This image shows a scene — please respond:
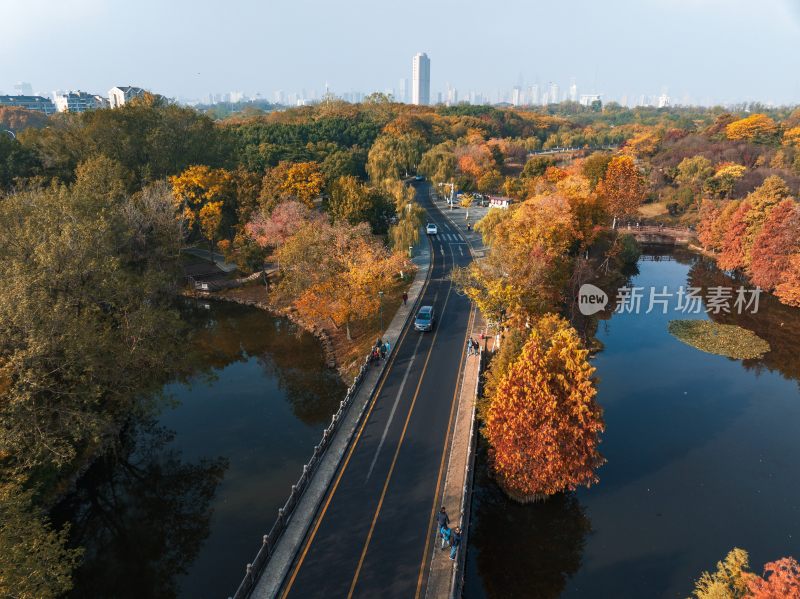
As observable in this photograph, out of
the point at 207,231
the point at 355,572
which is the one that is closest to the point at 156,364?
the point at 355,572

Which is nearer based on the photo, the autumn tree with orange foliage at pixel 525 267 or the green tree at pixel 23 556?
the green tree at pixel 23 556

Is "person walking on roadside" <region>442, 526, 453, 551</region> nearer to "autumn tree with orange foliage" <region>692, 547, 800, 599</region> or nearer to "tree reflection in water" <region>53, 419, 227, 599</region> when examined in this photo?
"autumn tree with orange foliage" <region>692, 547, 800, 599</region>

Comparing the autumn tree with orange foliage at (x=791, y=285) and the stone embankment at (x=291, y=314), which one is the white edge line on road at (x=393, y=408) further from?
the autumn tree with orange foliage at (x=791, y=285)

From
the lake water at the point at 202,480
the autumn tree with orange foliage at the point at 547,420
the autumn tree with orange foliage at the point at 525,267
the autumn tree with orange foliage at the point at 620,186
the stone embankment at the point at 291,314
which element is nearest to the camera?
the lake water at the point at 202,480

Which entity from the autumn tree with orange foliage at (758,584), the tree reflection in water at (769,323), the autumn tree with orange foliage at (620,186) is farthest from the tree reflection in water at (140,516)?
the autumn tree with orange foliage at (620,186)

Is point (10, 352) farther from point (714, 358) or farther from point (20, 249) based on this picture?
point (714, 358)

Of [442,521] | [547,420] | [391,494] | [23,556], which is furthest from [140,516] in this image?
[547,420]

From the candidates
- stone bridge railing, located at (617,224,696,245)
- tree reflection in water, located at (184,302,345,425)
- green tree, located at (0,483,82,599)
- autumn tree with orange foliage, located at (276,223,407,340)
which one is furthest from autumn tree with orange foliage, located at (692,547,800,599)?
stone bridge railing, located at (617,224,696,245)
